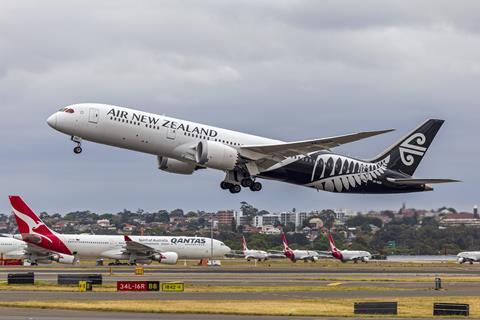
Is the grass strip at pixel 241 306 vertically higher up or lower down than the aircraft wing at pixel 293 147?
lower down

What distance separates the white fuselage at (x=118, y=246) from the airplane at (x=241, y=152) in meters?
42.1

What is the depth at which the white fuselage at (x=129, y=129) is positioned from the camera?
76.4m

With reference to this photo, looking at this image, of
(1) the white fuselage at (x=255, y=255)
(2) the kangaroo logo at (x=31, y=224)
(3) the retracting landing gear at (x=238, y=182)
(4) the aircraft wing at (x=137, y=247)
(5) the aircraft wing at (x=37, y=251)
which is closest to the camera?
(3) the retracting landing gear at (x=238, y=182)

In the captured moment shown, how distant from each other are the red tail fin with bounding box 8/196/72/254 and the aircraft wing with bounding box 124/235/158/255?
7336 millimetres

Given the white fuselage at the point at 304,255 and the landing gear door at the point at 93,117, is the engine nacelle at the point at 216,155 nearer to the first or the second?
the landing gear door at the point at 93,117

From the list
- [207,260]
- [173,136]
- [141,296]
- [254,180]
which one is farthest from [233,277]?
[207,260]

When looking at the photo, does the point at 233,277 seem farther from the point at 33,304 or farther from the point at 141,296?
the point at 33,304

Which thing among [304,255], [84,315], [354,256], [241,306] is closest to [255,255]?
[304,255]

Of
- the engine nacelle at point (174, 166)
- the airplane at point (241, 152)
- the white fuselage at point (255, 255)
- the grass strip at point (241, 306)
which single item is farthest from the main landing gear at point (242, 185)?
the white fuselage at point (255, 255)

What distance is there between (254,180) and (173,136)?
31.1 feet

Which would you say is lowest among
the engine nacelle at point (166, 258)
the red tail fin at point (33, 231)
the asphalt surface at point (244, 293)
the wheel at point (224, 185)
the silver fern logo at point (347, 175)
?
A: the asphalt surface at point (244, 293)

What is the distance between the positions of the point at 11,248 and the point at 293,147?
65.8 m

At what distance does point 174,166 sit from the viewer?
8425 cm

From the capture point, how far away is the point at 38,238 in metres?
120
